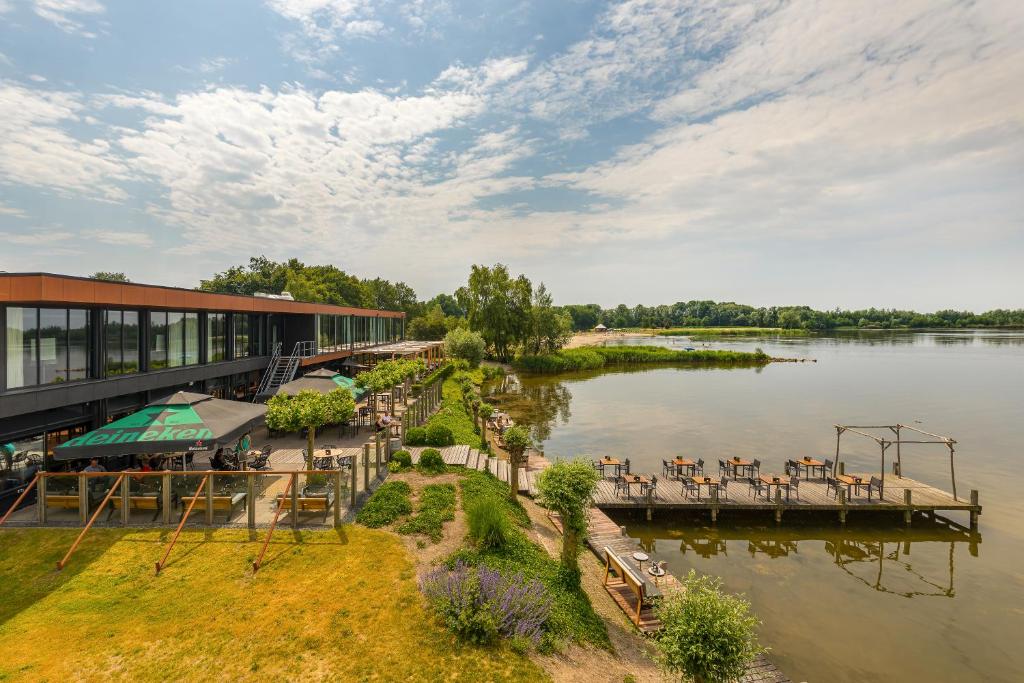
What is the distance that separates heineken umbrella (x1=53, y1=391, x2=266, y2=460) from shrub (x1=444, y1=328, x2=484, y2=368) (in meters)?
39.8

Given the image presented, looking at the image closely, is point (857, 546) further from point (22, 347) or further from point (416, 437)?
point (22, 347)

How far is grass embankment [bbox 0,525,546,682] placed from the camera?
294 inches

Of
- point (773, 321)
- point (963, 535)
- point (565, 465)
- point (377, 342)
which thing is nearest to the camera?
point (565, 465)

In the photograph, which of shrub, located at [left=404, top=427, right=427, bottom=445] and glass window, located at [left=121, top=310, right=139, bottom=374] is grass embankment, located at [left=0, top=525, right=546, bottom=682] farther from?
shrub, located at [left=404, top=427, right=427, bottom=445]

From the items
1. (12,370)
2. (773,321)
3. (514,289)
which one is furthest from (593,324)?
(12,370)

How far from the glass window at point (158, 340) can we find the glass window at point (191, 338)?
1.43 meters

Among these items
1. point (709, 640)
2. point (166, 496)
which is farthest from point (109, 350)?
point (709, 640)

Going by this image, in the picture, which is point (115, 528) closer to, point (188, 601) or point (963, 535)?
point (188, 601)

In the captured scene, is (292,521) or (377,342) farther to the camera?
(377,342)

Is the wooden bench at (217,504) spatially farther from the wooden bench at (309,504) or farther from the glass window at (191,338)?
the glass window at (191,338)

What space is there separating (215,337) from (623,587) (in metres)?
22.4

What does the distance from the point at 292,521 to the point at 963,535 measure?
2398 cm

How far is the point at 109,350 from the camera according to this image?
16.8 metres

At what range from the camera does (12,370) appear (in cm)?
1295
